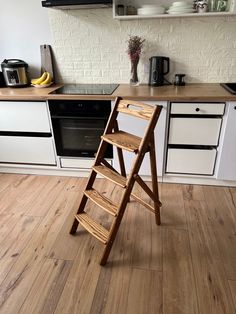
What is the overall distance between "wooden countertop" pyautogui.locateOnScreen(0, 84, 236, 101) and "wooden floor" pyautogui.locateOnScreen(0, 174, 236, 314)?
91 cm

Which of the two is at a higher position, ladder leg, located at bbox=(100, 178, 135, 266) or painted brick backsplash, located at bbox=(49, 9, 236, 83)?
painted brick backsplash, located at bbox=(49, 9, 236, 83)

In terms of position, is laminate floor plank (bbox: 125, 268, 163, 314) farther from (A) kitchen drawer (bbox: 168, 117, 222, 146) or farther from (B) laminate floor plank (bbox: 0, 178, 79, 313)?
(A) kitchen drawer (bbox: 168, 117, 222, 146)

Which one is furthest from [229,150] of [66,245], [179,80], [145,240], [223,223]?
[66,245]

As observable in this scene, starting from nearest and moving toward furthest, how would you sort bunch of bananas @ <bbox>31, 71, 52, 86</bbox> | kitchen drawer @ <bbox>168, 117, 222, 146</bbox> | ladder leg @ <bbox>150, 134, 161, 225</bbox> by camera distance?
ladder leg @ <bbox>150, 134, 161, 225</bbox> → kitchen drawer @ <bbox>168, 117, 222, 146</bbox> → bunch of bananas @ <bbox>31, 71, 52, 86</bbox>

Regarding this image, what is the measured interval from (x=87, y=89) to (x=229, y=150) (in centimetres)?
145

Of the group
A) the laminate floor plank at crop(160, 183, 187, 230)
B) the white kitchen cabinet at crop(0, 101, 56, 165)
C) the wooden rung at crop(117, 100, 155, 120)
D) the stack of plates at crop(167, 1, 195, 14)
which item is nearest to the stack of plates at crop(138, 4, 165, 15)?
the stack of plates at crop(167, 1, 195, 14)

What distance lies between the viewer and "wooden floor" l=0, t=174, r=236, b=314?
4.46ft

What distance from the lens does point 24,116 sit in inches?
91.7

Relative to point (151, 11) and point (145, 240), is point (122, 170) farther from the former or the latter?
point (151, 11)

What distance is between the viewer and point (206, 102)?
1996 millimetres

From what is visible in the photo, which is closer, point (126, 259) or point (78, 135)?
point (126, 259)

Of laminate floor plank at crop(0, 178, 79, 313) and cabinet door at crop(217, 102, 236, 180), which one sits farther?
cabinet door at crop(217, 102, 236, 180)

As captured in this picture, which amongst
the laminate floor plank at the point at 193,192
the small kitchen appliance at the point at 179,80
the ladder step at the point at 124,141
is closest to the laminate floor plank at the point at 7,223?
the ladder step at the point at 124,141

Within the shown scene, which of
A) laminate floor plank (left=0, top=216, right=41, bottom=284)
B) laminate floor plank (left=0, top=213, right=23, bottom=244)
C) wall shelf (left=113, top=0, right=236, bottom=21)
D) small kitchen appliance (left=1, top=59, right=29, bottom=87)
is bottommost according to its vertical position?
laminate floor plank (left=0, top=213, right=23, bottom=244)
